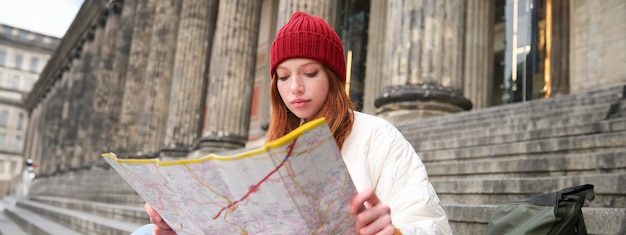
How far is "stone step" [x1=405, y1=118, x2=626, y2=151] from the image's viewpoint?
146 inches

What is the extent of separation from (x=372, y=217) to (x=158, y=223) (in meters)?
0.68

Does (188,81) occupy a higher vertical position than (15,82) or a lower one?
lower

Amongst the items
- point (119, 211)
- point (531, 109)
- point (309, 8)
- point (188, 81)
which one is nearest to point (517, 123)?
point (531, 109)

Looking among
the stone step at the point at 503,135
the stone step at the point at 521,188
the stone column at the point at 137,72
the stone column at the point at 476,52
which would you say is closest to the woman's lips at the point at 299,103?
the stone step at the point at 521,188

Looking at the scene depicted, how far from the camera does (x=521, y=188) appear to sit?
10.6 ft

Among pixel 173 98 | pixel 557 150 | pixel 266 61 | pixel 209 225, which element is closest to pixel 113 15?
pixel 266 61

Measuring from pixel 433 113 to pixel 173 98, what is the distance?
9391 mm

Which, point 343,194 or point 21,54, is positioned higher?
point 21,54

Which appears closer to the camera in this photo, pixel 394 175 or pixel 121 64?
A: pixel 394 175

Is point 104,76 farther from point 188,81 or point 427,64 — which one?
point 427,64

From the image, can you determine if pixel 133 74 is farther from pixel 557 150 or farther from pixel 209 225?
pixel 209 225

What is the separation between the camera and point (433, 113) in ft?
20.6

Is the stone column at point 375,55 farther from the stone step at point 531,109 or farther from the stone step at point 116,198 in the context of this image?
the stone step at point 531,109

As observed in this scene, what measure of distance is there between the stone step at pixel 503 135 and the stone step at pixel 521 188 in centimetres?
80
